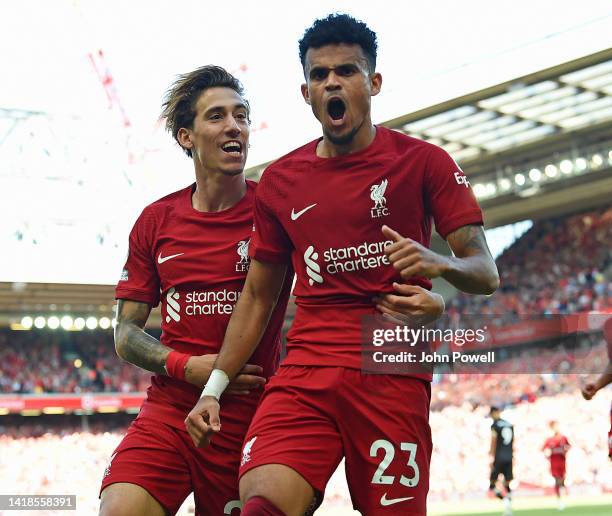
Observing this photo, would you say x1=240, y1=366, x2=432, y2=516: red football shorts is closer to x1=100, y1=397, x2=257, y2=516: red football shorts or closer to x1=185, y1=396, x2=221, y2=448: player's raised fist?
x1=185, y1=396, x2=221, y2=448: player's raised fist

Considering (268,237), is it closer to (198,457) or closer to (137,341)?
(137,341)

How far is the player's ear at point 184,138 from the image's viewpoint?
4484 millimetres

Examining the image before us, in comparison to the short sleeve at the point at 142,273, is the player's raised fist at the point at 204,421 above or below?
below

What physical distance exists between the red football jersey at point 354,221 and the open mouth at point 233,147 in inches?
30.3

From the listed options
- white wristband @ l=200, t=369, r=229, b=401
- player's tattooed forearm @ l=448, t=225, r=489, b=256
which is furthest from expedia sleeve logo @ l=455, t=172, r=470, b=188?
white wristband @ l=200, t=369, r=229, b=401

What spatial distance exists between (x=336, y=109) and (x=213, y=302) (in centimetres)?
103

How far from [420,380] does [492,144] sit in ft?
80.3

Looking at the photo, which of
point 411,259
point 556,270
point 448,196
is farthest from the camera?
point 556,270

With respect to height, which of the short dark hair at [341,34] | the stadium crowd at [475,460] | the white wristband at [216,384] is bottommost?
the stadium crowd at [475,460]

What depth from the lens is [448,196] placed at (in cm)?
331

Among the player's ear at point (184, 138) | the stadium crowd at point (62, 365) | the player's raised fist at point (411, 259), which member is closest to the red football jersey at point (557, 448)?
the player's ear at point (184, 138)

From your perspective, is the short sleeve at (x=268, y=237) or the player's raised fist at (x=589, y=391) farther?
the player's raised fist at (x=589, y=391)

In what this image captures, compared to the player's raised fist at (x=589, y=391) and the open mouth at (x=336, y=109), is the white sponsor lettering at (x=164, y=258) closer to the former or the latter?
the open mouth at (x=336, y=109)

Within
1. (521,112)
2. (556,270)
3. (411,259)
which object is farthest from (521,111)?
(411,259)
